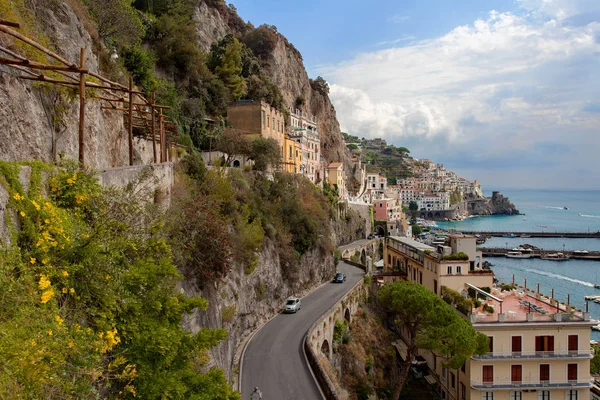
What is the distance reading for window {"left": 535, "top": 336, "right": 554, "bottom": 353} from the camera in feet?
72.7

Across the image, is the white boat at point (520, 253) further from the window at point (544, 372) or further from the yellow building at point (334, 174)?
the window at point (544, 372)

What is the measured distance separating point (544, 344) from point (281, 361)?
47.0 feet

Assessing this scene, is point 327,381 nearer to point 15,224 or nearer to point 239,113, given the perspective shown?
point 15,224

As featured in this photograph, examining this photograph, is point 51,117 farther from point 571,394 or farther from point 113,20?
point 571,394

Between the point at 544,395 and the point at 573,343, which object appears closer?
the point at 573,343

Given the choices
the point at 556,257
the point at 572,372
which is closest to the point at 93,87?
the point at 572,372

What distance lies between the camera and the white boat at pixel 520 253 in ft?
260

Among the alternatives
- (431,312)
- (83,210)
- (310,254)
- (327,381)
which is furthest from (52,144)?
(310,254)

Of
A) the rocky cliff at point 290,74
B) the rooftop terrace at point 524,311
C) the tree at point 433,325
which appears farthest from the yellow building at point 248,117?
the rooftop terrace at point 524,311

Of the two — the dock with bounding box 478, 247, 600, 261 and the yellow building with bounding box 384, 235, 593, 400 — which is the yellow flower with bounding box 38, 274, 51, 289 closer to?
the yellow building with bounding box 384, 235, 593, 400

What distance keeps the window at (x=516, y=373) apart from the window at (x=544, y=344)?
131 cm

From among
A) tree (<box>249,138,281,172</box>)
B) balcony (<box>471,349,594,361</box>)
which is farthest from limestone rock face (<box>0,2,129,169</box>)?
balcony (<box>471,349,594,361</box>)

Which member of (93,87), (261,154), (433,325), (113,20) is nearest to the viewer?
(93,87)

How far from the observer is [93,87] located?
417 inches
